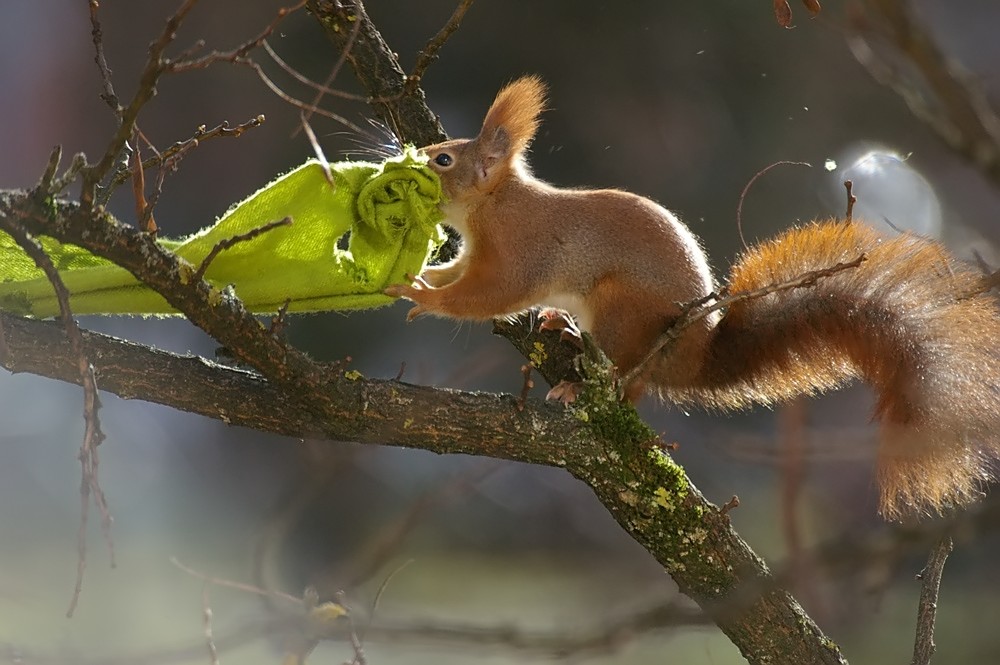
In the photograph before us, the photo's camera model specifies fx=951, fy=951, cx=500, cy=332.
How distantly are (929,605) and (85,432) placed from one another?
0.98m

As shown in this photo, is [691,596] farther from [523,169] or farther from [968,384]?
[523,169]

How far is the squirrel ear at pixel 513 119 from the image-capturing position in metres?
1.45

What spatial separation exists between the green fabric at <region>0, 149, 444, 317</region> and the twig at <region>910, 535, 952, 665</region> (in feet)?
2.38

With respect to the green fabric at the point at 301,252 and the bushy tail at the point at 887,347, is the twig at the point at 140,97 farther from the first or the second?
the bushy tail at the point at 887,347

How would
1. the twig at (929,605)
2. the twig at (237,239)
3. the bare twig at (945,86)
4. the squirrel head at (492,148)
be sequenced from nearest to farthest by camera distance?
the bare twig at (945,86)
the twig at (237,239)
the twig at (929,605)
the squirrel head at (492,148)

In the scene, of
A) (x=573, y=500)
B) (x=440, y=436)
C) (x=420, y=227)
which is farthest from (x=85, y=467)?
(x=573, y=500)

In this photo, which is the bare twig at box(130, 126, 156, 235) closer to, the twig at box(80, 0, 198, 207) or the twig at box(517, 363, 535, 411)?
the twig at box(80, 0, 198, 207)

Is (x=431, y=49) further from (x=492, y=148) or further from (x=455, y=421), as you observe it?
(x=455, y=421)

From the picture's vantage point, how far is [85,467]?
626mm

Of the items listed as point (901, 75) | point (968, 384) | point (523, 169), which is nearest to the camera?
point (901, 75)

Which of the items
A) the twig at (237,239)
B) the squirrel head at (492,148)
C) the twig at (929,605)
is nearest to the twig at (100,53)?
the twig at (237,239)

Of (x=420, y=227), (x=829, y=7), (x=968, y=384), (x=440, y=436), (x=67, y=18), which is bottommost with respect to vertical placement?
(x=968, y=384)

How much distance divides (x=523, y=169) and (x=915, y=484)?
Answer: 78cm

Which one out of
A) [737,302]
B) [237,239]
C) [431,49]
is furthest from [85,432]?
[737,302]
